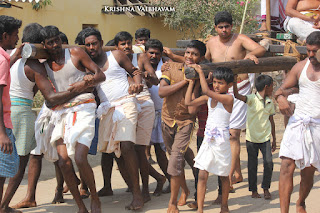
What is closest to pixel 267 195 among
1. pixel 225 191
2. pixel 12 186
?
pixel 225 191

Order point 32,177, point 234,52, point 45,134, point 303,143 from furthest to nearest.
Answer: point 234,52 < point 32,177 < point 45,134 < point 303,143

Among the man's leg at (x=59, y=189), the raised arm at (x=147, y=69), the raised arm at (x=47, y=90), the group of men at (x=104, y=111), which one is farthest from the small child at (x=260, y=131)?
the man's leg at (x=59, y=189)

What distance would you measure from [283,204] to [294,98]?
3.57ft

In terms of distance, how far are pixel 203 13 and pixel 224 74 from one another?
1081 centimetres

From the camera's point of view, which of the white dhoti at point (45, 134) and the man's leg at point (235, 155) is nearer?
the white dhoti at point (45, 134)

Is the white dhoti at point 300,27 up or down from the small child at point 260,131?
up

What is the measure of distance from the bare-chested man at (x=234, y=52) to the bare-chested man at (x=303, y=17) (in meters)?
0.86

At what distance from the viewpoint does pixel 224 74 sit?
17.9 ft

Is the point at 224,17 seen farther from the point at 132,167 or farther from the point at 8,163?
the point at 8,163

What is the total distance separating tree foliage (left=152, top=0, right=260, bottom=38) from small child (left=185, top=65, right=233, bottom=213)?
1029 cm

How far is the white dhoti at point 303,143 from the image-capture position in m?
5.09

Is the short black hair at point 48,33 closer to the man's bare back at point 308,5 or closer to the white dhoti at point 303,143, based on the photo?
the white dhoti at point 303,143

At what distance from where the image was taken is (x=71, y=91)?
5.39m

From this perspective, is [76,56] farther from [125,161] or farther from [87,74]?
[125,161]
